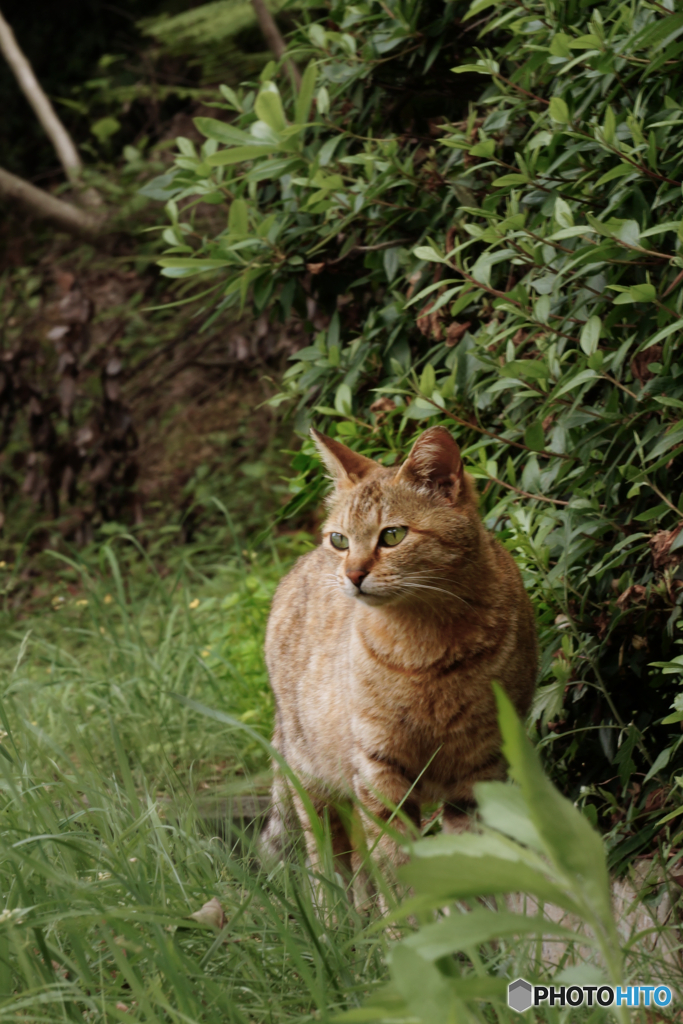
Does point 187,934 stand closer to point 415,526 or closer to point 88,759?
point 88,759

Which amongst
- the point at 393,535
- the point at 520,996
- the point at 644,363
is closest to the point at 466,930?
the point at 520,996

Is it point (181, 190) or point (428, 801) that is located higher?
point (181, 190)

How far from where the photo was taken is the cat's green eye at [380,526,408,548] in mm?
2371

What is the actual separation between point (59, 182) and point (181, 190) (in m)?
5.81

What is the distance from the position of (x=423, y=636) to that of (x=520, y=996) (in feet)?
2.94

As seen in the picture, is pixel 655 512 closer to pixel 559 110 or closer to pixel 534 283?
pixel 534 283

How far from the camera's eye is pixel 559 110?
7.20 ft

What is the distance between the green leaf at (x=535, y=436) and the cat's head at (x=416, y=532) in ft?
0.55

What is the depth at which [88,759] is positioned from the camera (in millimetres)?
2484

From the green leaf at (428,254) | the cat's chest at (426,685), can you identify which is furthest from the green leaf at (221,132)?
the cat's chest at (426,685)

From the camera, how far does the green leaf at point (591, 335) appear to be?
7.09 feet

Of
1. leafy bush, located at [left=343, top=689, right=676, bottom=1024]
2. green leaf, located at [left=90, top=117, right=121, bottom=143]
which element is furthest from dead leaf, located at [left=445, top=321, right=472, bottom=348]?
green leaf, located at [left=90, top=117, right=121, bottom=143]

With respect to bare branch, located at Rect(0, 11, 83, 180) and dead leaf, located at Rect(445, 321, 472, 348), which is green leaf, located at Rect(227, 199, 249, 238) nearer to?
dead leaf, located at Rect(445, 321, 472, 348)

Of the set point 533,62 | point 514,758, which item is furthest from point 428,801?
point 533,62
